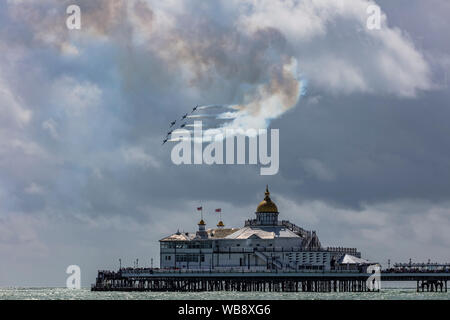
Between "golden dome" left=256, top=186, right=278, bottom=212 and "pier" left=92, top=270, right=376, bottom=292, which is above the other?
"golden dome" left=256, top=186, right=278, bottom=212

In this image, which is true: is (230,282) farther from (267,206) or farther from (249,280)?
(267,206)

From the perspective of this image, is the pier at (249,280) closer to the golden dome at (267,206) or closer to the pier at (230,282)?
the pier at (230,282)

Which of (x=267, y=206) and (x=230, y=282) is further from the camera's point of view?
(x=267, y=206)

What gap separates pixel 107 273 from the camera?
19350 cm

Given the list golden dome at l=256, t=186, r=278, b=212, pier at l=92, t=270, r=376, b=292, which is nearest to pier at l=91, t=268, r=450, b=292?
pier at l=92, t=270, r=376, b=292

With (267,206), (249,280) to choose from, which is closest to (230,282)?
(249,280)

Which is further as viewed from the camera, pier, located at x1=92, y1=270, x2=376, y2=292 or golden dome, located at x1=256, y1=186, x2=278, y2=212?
golden dome, located at x1=256, y1=186, x2=278, y2=212

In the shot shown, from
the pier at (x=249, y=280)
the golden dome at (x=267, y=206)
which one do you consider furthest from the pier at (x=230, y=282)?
the golden dome at (x=267, y=206)

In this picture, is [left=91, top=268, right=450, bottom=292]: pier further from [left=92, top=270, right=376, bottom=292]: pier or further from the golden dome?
the golden dome
